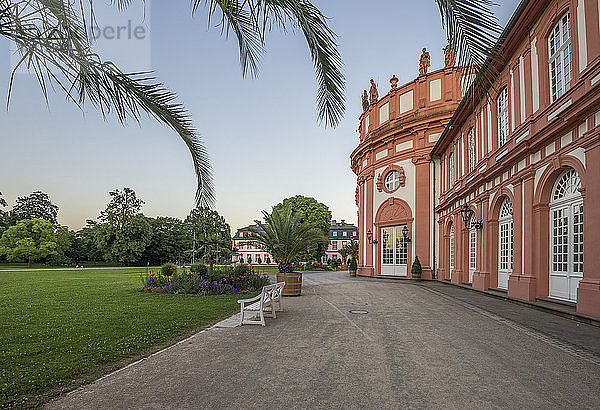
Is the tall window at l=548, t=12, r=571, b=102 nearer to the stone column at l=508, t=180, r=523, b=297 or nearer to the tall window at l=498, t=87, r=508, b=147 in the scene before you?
the stone column at l=508, t=180, r=523, b=297

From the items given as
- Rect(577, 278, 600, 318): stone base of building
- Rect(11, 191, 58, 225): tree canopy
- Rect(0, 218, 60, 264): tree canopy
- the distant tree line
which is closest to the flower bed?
Rect(577, 278, 600, 318): stone base of building

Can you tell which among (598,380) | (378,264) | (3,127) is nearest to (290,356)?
(598,380)

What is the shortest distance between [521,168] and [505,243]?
3.31m

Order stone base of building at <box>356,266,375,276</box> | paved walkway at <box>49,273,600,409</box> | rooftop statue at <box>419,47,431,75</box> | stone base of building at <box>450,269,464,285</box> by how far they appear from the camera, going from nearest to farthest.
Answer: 1. paved walkway at <box>49,273,600,409</box>
2. stone base of building at <box>450,269,464,285</box>
3. rooftop statue at <box>419,47,431,75</box>
4. stone base of building at <box>356,266,375,276</box>

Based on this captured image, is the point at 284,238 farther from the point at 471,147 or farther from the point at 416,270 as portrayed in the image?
the point at 416,270

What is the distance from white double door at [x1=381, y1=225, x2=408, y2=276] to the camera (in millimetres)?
27266

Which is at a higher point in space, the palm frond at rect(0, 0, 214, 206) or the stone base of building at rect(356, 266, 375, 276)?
the palm frond at rect(0, 0, 214, 206)

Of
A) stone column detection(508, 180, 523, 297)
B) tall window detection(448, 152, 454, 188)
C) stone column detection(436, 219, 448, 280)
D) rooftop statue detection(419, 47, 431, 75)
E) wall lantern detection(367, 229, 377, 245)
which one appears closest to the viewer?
stone column detection(508, 180, 523, 297)

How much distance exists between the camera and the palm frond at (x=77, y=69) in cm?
355

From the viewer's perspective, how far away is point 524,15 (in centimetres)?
1242

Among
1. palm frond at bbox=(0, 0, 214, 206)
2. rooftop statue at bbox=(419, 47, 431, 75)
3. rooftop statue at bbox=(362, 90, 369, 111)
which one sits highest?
rooftop statue at bbox=(419, 47, 431, 75)

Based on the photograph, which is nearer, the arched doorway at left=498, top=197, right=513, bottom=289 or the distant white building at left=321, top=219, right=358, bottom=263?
the arched doorway at left=498, top=197, right=513, bottom=289

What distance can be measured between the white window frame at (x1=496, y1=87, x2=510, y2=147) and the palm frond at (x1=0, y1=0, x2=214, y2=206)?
13.3 meters

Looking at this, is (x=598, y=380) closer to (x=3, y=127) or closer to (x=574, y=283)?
(x=574, y=283)
